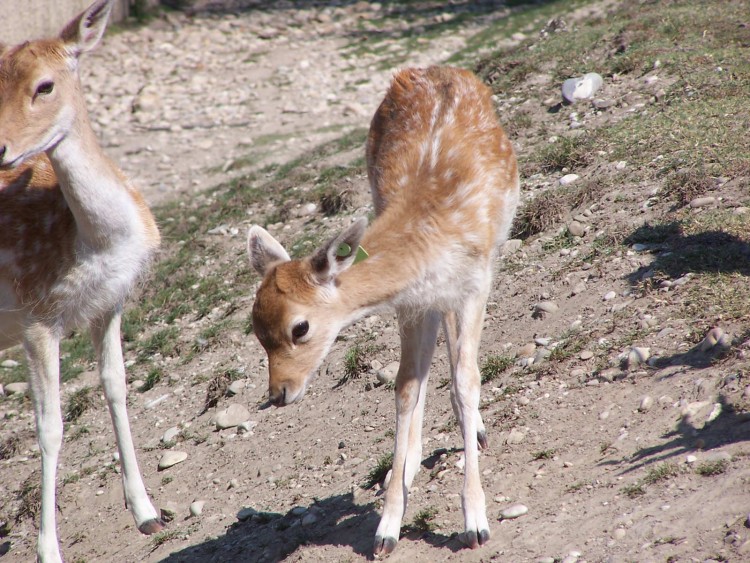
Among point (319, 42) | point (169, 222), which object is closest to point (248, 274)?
point (169, 222)

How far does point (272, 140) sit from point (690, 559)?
33.7 ft

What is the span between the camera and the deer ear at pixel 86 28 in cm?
530

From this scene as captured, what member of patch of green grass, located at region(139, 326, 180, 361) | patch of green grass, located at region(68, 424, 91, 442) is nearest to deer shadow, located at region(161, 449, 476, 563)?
patch of green grass, located at region(68, 424, 91, 442)

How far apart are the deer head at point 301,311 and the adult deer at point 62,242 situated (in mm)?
1306

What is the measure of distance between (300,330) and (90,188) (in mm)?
1613

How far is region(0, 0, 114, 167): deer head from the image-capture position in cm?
486

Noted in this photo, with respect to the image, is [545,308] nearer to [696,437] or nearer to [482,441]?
[482,441]

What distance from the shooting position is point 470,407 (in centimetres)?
498

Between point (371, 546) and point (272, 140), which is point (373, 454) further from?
point (272, 140)

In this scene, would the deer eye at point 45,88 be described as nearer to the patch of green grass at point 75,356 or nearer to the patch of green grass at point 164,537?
the patch of green grass at point 164,537

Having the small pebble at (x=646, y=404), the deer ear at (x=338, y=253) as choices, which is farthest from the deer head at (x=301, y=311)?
the small pebble at (x=646, y=404)

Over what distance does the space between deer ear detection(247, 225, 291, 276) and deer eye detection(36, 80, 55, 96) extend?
54.9 inches

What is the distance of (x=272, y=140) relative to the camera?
1309 centimetres

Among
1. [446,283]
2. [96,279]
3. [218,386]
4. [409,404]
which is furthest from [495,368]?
[96,279]
